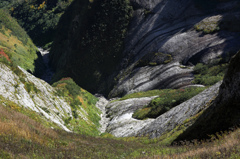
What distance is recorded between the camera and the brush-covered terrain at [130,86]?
11453mm

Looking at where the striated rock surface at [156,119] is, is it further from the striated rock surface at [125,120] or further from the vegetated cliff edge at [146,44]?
the vegetated cliff edge at [146,44]

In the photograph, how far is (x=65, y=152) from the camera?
9.59 m

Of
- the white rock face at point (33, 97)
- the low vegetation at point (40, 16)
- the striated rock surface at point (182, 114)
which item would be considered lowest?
the striated rock surface at point (182, 114)

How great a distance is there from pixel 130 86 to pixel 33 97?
3326 centimetres

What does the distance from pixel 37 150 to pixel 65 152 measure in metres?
1.25

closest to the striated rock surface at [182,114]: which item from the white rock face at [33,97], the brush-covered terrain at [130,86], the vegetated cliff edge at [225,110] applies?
the brush-covered terrain at [130,86]

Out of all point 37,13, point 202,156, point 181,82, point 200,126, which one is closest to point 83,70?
point 181,82

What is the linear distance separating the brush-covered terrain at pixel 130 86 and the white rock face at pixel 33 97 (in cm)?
15

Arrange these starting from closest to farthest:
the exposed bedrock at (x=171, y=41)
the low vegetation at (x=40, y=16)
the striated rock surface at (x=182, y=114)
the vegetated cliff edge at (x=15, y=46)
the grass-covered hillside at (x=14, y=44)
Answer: the striated rock surface at (x=182, y=114)
the exposed bedrock at (x=171, y=41)
the grass-covered hillside at (x=14, y=44)
the vegetated cliff edge at (x=15, y=46)
the low vegetation at (x=40, y=16)

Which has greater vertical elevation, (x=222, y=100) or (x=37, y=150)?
(x=37, y=150)

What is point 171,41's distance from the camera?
184 ft

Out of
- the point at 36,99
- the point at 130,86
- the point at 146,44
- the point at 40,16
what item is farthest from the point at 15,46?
the point at 40,16

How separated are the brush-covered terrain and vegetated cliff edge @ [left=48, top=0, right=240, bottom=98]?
11.6 inches

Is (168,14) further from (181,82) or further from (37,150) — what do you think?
(37,150)
